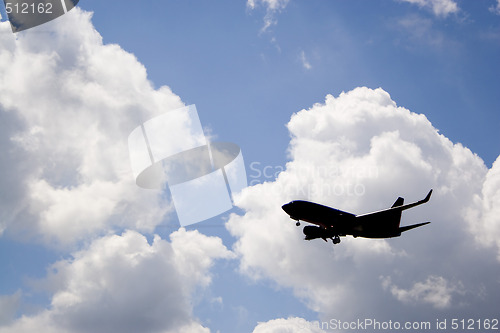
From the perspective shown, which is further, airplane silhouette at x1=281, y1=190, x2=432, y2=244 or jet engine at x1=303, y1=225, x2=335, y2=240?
jet engine at x1=303, y1=225, x2=335, y2=240

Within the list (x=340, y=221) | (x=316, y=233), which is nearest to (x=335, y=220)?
(x=340, y=221)

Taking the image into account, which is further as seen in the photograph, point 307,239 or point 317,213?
point 307,239

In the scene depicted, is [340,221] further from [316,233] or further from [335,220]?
[316,233]

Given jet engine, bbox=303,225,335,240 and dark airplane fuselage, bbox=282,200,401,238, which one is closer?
dark airplane fuselage, bbox=282,200,401,238

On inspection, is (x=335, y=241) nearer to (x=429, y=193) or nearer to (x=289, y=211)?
(x=289, y=211)

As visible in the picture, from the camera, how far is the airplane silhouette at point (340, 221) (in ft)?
218

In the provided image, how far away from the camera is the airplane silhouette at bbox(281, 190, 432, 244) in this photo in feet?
218

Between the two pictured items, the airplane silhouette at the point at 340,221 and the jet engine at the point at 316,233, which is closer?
the airplane silhouette at the point at 340,221

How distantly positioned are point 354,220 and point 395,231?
34.5ft

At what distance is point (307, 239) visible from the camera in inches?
2837

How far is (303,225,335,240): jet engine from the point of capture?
69562 mm

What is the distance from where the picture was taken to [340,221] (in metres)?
67.8

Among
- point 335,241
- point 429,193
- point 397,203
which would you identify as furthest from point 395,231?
point 429,193

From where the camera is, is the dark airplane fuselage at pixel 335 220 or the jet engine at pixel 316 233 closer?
the dark airplane fuselage at pixel 335 220
